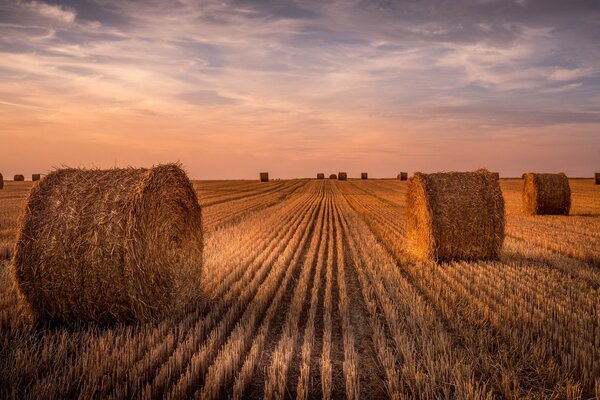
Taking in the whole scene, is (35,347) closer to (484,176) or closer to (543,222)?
(484,176)

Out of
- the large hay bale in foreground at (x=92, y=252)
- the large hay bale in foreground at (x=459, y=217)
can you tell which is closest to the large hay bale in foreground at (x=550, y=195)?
the large hay bale in foreground at (x=459, y=217)

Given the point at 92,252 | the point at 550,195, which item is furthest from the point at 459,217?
the point at 550,195

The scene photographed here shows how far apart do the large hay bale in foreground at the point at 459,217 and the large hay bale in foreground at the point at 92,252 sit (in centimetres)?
640

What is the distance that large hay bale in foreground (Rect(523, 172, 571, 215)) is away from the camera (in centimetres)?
2020

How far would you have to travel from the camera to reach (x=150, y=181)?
6.55 m

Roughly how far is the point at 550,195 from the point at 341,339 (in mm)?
18414

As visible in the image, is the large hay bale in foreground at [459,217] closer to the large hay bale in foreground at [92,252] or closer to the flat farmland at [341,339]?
the flat farmland at [341,339]

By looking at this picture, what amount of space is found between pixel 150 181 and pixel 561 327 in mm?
5908

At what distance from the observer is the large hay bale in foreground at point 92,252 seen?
586cm

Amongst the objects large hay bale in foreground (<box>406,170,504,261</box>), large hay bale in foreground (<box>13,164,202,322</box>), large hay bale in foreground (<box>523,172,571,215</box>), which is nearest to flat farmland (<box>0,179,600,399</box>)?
large hay bale in foreground (<box>13,164,202,322</box>)

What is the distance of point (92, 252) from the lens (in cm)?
584

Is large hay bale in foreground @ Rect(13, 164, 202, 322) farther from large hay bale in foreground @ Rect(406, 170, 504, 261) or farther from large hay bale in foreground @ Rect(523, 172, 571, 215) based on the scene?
large hay bale in foreground @ Rect(523, 172, 571, 215)

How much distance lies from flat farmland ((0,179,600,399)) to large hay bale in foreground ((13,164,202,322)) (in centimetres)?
33

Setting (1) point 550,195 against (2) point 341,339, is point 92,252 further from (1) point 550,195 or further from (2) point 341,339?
(1) point 550,195
